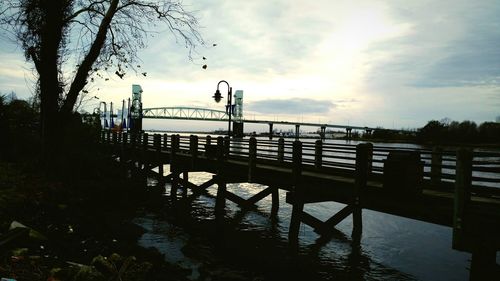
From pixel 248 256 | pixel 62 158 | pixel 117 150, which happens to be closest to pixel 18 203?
pixel 248 256

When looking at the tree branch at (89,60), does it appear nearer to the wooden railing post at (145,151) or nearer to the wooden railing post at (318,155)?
the wooden railing post at (145,151)

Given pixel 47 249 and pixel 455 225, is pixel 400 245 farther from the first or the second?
pixel 47 249

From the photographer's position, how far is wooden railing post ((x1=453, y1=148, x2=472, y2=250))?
7016mm

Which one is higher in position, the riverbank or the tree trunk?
the tree trunk

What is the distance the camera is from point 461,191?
23.2ft

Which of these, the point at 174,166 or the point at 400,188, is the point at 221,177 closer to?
the point at 174,166

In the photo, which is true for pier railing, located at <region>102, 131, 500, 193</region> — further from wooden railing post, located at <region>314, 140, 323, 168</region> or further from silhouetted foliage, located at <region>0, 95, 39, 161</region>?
silhouetted foliage, located at <region>0, 95, 39, 161</region>

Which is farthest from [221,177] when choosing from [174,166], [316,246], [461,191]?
[461,191]

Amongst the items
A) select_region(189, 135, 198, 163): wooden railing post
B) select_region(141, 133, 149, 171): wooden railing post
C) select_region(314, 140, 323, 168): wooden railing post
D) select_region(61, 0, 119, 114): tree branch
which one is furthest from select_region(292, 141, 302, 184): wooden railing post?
select_region(141, 133, 149, 171): wooden railing post

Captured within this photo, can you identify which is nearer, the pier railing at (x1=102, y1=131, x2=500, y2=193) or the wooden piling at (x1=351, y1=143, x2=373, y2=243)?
the pier railing at (x1=102, y1=131, x2=500, y2=193)

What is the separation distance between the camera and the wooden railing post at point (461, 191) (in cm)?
702

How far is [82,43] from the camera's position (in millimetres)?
17891

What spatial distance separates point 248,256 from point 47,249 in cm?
583

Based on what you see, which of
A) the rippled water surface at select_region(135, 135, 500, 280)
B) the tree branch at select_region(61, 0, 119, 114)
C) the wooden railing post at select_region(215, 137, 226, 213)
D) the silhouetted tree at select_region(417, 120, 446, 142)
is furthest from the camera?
the silhouetted tree at select_region(417, 120, 446, 142)
